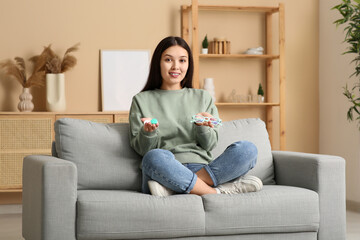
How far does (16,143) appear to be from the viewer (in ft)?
16.0

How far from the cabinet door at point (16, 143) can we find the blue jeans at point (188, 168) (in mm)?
2260

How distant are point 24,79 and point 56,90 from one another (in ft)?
0.96

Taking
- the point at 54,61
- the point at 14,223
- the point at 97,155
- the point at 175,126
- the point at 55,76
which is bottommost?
the point at 14,223

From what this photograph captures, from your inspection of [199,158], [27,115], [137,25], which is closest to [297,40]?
[137,25]

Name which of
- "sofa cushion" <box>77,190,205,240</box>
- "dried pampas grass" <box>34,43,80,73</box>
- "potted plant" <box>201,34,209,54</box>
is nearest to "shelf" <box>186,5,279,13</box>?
"potted plant" <box>201,34,209,54</box>

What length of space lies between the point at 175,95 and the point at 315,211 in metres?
0.99

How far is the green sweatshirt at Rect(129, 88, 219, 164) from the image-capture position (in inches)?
119

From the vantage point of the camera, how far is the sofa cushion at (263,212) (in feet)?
8.83

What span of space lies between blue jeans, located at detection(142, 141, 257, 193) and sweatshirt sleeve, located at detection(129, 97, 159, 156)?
0.39ft

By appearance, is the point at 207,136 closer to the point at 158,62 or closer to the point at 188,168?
the point at 188,168

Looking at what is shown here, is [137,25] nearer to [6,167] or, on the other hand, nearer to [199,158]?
[6,167]

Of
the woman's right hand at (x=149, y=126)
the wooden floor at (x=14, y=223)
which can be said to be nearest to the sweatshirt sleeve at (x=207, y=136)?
the woman's right hand at (x=149, y=126)

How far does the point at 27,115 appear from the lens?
16.1ft

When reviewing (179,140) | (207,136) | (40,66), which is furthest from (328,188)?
(40,66)
